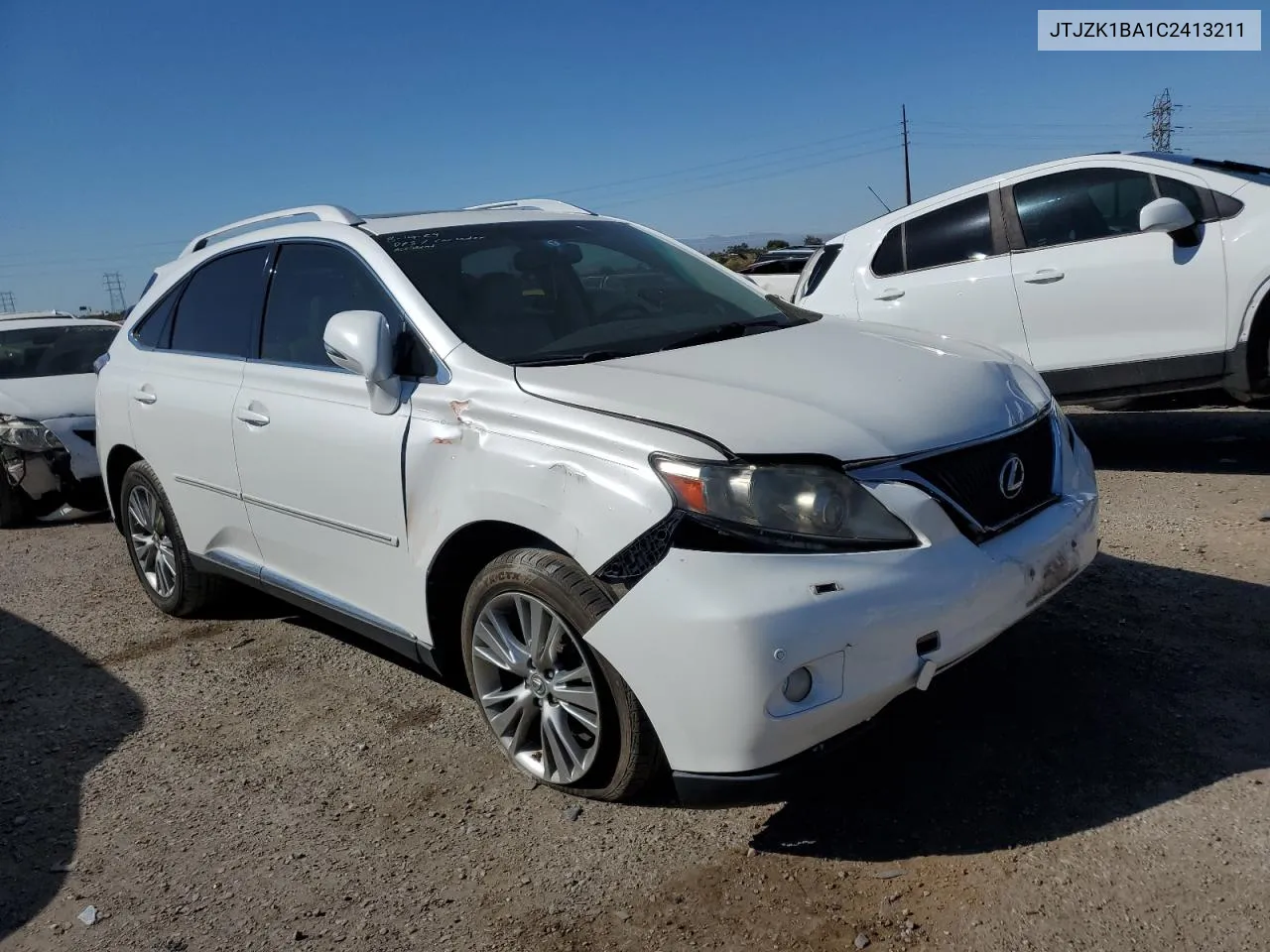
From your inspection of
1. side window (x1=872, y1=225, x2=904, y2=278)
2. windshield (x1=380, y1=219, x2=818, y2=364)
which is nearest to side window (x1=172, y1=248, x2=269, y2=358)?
windshield (x1=380, y1=219, x2=818, y2=364)

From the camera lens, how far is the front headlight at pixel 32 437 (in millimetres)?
7766

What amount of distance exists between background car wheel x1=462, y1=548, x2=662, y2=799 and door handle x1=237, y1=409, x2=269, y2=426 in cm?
130

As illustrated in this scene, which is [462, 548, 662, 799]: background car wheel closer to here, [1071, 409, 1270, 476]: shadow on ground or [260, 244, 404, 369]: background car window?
[260, 244, 404, 369]: background car window

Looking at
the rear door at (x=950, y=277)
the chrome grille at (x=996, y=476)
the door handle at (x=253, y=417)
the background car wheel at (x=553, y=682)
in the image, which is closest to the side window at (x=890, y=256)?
the rear door at (x=950, y=277)

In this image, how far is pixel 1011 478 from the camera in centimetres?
298

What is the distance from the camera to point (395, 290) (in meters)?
3.59

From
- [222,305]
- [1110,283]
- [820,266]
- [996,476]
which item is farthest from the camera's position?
[820,266]

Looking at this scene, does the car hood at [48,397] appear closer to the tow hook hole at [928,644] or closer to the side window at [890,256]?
the side window at [890,256]

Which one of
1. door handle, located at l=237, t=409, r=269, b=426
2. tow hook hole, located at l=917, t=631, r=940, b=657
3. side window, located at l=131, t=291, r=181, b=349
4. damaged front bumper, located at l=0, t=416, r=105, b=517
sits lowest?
damaged front bumper, located at l=0, t=416, r=105, b=517

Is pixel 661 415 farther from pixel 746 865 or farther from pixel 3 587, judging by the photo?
pixel 3 587

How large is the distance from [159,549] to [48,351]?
469cm

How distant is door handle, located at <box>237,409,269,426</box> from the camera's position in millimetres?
4010

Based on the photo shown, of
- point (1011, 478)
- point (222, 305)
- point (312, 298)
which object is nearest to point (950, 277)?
point (1011, 478)

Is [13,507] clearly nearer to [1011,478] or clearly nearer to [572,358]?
[572,358]
